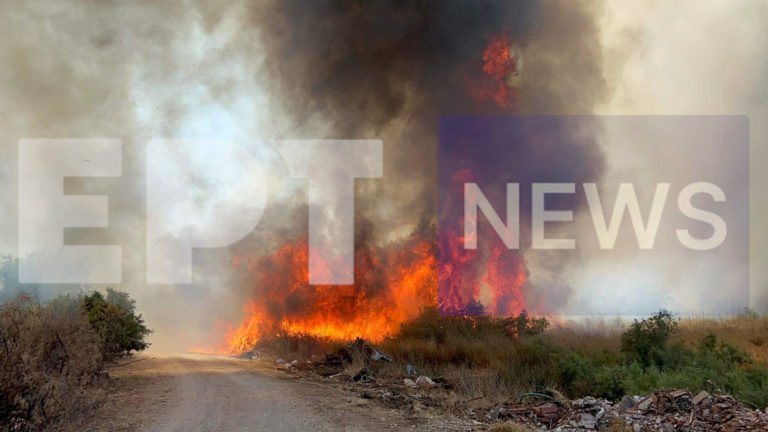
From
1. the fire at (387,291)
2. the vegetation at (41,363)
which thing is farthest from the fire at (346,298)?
the vegetation at (41,363)

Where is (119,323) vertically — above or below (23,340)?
below

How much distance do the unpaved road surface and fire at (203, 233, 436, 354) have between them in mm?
10338

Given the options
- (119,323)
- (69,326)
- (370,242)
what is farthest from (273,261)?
(69,326)

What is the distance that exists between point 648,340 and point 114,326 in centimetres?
1943

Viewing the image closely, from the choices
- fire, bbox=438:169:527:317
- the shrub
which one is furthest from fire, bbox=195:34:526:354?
the shrub

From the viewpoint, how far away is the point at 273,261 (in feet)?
109

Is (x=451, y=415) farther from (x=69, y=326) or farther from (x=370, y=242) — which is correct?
(x=370, y=242)

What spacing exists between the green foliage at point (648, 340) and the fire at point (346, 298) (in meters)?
10.9

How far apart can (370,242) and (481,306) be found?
30.5ft

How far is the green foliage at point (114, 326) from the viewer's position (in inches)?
813

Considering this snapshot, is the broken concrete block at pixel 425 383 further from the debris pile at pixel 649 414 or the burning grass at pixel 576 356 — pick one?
the debris pile at pixel 649 414

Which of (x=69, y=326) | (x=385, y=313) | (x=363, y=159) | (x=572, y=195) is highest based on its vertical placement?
(x=363, y=159)

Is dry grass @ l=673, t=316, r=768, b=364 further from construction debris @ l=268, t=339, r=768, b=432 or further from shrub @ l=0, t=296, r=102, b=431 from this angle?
shrub @ l=0, t=296, r=102, b=431

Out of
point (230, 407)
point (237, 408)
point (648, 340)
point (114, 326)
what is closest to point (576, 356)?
point (648, 340)
